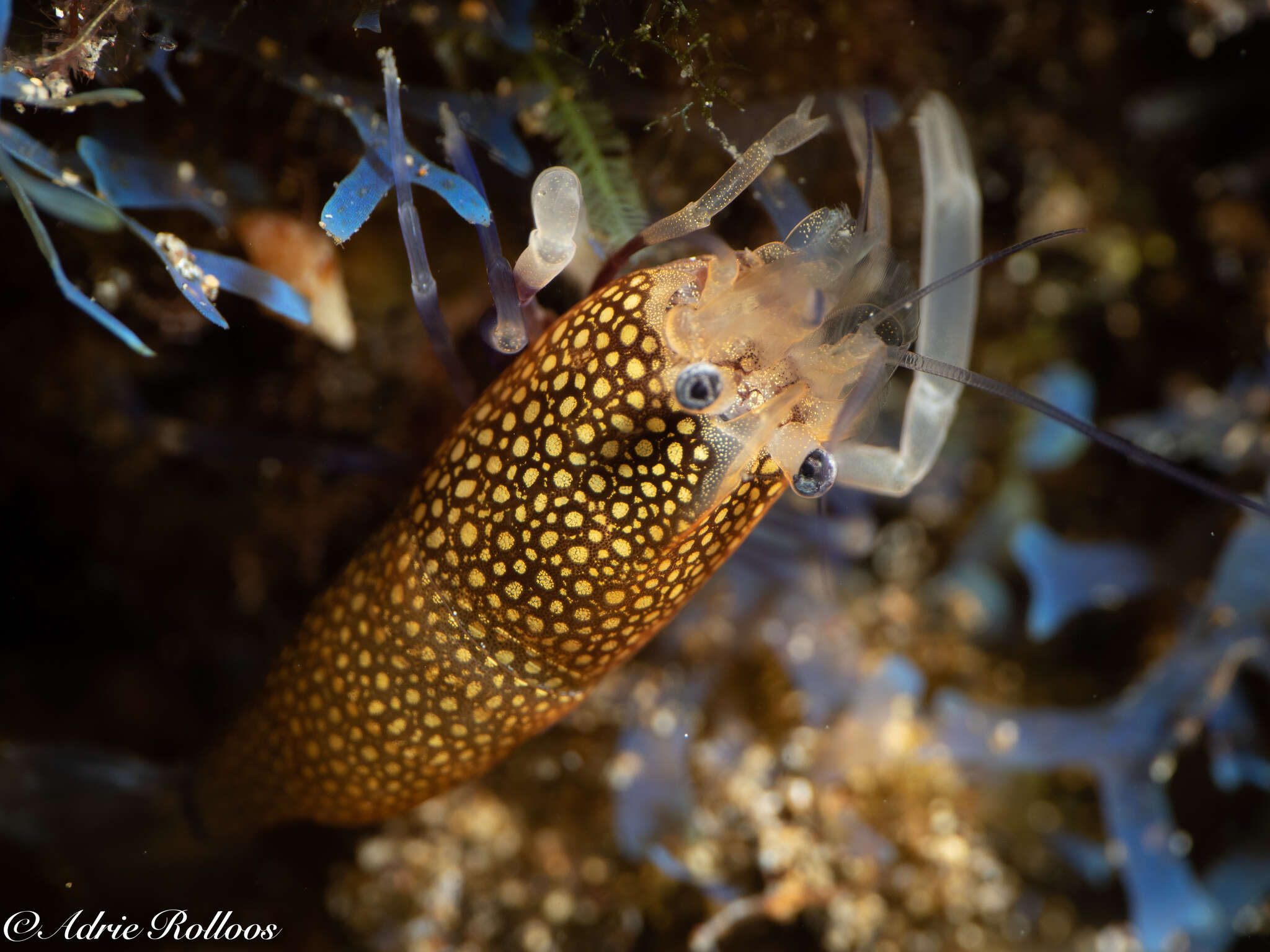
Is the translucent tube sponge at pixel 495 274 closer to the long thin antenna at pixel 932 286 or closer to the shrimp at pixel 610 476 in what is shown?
the shrimp at pixel 610 476

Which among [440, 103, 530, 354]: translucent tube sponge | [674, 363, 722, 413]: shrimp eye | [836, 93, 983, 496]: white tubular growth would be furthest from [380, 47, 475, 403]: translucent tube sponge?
[836, 93, 983, 496]: white tubular growth

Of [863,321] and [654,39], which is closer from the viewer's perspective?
[863,321]

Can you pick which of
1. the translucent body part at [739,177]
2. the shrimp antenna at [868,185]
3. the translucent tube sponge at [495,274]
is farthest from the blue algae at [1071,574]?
the translucent tube sponge at [495,274]

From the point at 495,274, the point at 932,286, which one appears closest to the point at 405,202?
the point at 495,274

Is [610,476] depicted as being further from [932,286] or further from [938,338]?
[938,338]

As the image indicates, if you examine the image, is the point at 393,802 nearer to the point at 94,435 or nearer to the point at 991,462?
the point at 94,435

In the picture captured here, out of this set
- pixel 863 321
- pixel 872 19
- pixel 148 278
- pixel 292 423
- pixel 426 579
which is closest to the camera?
pixel 863 321

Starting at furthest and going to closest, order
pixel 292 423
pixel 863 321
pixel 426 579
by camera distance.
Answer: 1. pixel 292 423
2. pixel 426 579
3. pixel 863 321

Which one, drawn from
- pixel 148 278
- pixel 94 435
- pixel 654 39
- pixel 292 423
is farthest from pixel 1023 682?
pixel 94 435
